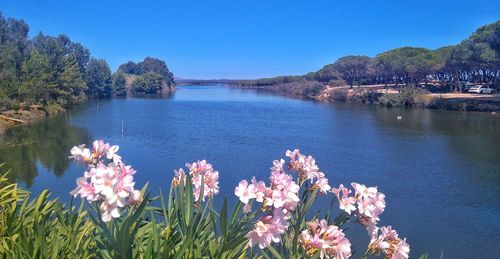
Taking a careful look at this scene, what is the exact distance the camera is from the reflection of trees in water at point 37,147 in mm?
15133

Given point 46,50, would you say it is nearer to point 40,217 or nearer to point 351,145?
point 351,145

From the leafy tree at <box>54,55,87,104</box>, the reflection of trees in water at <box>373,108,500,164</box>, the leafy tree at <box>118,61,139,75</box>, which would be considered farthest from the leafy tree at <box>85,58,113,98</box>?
the leafy tree at <box>118,61,139,75</box>

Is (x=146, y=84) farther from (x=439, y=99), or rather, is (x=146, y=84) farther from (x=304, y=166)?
(x=304, y=166)

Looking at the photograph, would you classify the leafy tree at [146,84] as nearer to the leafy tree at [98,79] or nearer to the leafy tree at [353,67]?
the leafy tree at [98,79]

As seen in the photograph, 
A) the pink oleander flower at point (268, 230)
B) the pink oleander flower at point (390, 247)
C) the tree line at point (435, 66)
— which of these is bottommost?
the pink oleander flower at point (390, 247)

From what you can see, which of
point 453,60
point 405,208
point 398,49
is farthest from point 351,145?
point 398,49

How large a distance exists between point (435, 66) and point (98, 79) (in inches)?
1794

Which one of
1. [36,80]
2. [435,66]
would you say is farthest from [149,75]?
[435,66]

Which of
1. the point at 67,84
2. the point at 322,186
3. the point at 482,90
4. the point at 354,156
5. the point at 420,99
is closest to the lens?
the point at 322,186

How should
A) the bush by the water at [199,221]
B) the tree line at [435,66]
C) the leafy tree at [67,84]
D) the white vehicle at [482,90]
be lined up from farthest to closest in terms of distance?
the white vehicle at [482,90] → the leafy tree at [67,84] → the tree line at [435,66] → the bush by the water at [199,221]

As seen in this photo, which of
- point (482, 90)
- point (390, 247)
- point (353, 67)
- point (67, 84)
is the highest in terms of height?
point (353, 67)

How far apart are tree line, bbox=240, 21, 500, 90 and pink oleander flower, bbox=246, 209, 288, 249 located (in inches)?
1500

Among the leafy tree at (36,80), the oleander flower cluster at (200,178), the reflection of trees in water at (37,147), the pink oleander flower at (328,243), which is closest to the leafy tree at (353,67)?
the leafy tree at (36,80)

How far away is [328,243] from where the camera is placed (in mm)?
1930
